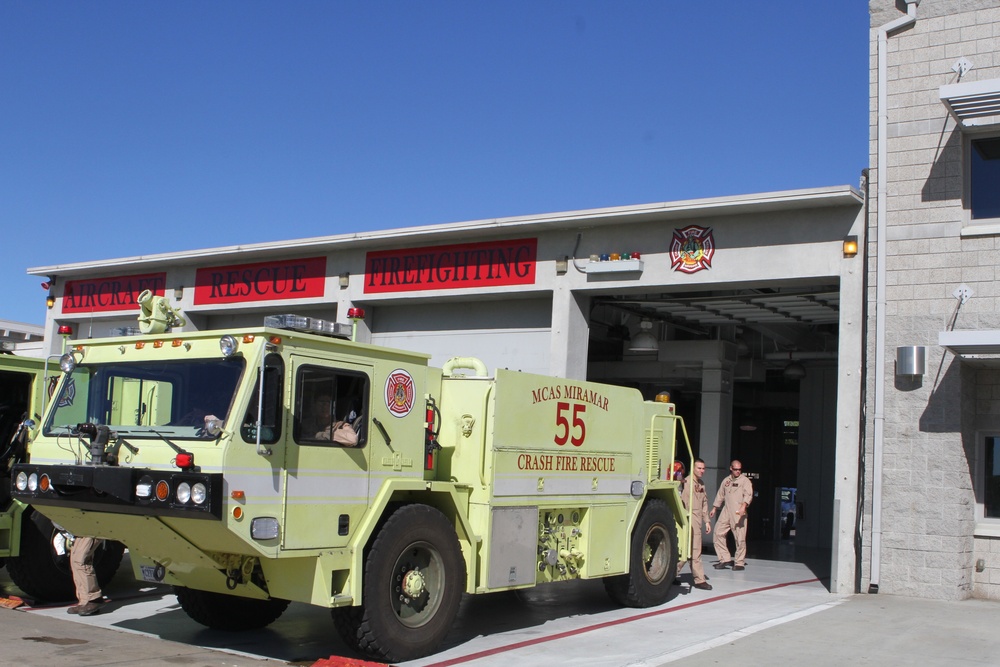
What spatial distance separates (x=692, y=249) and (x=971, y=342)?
152 inches

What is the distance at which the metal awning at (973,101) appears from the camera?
11.2 meters

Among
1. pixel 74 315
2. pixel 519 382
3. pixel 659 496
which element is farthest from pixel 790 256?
pixel 74 315

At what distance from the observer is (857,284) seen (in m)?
12.6

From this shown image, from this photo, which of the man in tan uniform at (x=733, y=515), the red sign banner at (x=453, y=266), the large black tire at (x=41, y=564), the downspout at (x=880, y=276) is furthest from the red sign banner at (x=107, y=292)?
the downspout at (x=880, y=276)

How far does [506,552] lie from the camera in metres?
8.93

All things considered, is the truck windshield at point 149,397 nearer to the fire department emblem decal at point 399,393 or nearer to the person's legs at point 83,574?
the fire department emblem decal at point 399,393

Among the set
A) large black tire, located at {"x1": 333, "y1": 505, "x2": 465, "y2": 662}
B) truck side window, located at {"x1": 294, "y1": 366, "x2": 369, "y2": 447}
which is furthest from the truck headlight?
large black tire, located at {"x1": 333, "y1": 505, "x2": 465, "y2": 662}

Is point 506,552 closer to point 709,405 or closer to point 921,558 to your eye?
point 921,558

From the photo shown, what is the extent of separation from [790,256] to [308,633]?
771cm

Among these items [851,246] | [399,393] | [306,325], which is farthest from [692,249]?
[306,325]

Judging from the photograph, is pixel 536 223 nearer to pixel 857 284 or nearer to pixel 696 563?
pixel 857 284

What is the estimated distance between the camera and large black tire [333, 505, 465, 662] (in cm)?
764

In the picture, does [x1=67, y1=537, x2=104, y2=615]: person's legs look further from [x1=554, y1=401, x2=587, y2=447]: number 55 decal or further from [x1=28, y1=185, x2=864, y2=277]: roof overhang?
[x1=28, y1=185, x2=864, y2=277]: roof overhang

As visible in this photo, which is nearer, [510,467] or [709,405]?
[510,467]
